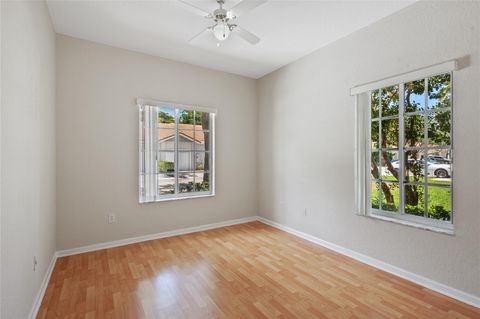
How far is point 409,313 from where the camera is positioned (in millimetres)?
1957

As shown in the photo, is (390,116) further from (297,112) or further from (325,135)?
(297,112)

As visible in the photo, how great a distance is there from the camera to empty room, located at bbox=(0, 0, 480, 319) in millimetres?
2020

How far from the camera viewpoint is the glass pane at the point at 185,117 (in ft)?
13.2

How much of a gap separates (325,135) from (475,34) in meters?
1.72

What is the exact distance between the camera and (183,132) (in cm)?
407

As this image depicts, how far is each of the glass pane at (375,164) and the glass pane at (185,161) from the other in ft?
8.90

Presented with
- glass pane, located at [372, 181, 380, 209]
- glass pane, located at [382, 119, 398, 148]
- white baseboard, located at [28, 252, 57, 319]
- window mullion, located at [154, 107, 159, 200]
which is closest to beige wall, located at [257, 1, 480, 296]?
glass pane, located at [372, 181, 380, 209]

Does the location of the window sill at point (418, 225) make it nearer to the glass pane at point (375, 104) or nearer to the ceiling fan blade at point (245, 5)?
the glass pane at point (375, 104)

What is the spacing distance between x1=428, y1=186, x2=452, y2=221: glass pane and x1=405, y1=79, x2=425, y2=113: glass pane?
83cm

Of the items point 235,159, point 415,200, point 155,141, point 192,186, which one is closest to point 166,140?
point 155,141

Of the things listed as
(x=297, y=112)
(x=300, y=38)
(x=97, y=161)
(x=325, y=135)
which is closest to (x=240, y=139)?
(x=297, y=112)

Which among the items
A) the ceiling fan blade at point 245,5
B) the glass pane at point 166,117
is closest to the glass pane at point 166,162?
the glass pane at point 166,117

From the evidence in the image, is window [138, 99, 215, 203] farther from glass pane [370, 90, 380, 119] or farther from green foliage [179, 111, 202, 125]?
glass pane [370, 90, 380, 119]

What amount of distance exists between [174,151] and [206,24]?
6.38 ft
